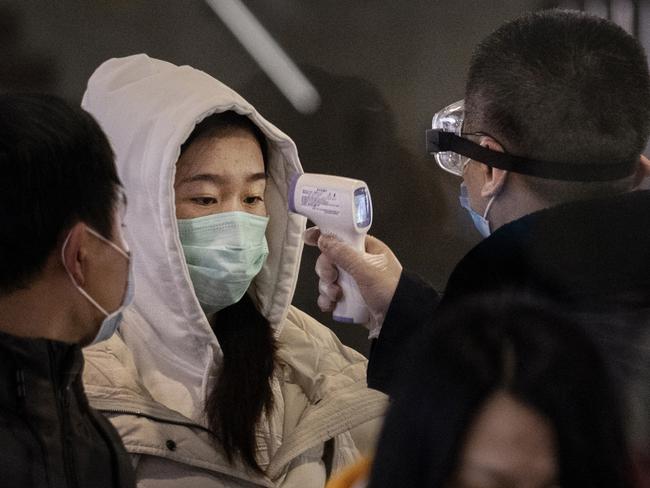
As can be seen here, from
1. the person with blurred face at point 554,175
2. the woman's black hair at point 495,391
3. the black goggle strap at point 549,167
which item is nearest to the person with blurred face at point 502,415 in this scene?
the woman's black hair at point 495,391

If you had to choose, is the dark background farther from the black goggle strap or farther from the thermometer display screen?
the black goggle strap

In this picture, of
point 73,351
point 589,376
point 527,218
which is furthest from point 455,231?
point 589,376

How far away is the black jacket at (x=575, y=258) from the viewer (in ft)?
4.36

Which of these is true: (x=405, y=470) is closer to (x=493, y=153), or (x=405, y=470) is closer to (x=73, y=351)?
(x=73, y=351)

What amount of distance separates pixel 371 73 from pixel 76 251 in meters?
1.24

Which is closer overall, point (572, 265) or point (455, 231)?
point (572, 265)

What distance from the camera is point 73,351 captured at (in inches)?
52.9

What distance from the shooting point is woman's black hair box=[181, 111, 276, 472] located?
196cm

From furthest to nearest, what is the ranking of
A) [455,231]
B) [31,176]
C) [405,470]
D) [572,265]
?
[455,231], [572,265], [31,176], [405,470]

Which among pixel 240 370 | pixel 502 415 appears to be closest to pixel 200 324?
pixel 240 370

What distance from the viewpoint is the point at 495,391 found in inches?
37.5

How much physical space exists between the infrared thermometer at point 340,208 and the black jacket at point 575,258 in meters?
0.52

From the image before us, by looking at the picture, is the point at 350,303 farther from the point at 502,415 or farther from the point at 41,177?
the point at 502,415

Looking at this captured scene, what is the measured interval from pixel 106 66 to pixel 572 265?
1.06 m
